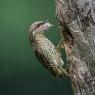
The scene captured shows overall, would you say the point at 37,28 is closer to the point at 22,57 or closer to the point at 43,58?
the point at 43,58

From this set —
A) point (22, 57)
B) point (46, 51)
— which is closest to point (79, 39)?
point (46, 51)

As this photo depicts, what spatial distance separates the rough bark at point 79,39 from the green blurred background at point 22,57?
3.07m

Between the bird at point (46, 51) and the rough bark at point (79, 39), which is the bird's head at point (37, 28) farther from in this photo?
the rough bark at point (79, 39)

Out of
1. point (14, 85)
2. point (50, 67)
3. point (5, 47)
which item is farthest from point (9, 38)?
point (50, 67)

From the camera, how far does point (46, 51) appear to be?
3.93m

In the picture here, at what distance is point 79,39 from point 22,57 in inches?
136

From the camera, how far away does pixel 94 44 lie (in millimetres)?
3764

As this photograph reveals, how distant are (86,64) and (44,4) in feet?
11.3

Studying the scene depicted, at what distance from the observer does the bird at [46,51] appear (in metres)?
3.93

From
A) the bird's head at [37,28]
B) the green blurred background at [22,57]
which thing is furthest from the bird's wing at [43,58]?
the green blurred background at [22,57]

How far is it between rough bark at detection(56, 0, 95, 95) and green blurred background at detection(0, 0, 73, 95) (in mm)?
3074

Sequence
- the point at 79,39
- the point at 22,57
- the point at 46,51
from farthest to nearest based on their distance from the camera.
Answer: the point at 22,57
the point at 46,51
the point at 79,39

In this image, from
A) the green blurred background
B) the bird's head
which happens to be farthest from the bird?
the green blurred background

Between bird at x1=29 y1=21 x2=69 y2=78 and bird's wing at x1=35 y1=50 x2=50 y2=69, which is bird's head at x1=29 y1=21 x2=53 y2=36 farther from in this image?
bird's wing at x1=35 y1=50 x2=50 y2=69
